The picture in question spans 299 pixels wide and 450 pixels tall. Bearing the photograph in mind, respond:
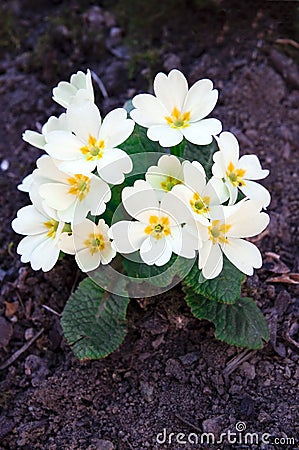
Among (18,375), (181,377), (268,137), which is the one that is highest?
(268,137)

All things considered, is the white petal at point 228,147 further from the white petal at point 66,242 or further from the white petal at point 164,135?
the white petal at point 66,242

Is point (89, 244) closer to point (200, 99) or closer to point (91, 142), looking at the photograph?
point (91, 142)

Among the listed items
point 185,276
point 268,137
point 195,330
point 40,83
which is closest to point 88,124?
point 185,276

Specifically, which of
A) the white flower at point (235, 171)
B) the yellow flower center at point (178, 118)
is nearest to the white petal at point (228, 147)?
the white flower at point (235, 171)

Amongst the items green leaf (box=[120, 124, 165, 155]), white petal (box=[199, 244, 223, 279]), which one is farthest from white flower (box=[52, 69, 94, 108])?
white petal (box=[199, 244, 223, 279])

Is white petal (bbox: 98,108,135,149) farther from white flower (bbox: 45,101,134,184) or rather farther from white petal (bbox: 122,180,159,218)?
white petal (bbox: 122,180,159,218)

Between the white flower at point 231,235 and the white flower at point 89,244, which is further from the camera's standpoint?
the white flower at point 89,244

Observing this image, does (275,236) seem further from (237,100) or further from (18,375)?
(18,375)
